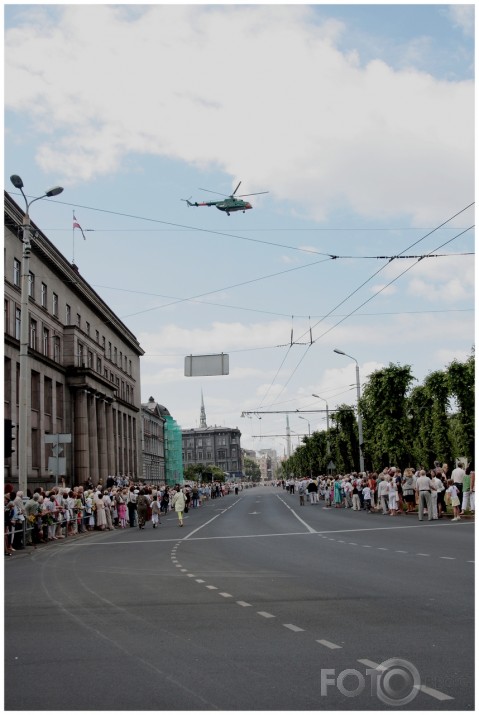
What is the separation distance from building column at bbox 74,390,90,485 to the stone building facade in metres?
0.08

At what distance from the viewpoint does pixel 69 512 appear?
30.8 m

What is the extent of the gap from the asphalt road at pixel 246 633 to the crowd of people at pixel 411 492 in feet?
35.3

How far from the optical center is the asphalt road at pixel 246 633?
20.1 feet

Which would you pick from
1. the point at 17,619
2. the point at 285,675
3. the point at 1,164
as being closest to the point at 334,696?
the point at 285,675

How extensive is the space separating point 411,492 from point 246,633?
25.7m

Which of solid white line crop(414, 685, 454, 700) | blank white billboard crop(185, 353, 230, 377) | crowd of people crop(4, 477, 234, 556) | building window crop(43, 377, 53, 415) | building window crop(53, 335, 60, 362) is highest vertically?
building window crop(53, 335, 60, 362)

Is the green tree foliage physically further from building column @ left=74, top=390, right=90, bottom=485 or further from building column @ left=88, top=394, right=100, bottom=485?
building column @ left=88, top=394, right=100, bottom=485

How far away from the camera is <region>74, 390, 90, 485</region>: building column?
206 ft

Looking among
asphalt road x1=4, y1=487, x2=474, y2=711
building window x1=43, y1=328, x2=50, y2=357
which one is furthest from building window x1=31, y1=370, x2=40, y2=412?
asphalt road x1=4, y1=487, x2=474, y2=711

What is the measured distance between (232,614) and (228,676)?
3.36 metres

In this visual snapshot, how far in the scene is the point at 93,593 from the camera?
41.3 feet

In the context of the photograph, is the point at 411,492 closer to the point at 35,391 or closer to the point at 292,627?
the point at 292,627

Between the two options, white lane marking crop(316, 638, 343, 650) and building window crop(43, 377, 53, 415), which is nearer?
white lane marking crop(316, 638, 343, 650)

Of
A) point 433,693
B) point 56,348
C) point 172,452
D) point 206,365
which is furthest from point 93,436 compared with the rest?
point 172,452
